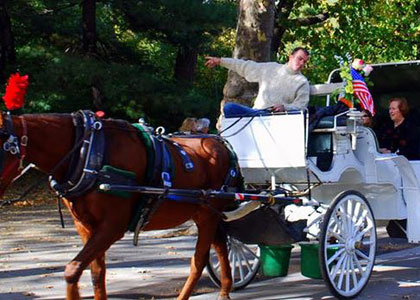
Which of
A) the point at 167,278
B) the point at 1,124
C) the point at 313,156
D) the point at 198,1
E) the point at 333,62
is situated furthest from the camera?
the point at 333,62

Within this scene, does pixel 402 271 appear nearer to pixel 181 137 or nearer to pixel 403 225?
pixel 403 225

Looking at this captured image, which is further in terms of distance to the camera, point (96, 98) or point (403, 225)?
point (96, 98)

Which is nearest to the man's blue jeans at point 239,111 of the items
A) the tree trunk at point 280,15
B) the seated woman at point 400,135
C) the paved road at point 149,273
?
the paved road at point 149,273

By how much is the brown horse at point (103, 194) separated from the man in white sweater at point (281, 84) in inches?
53.2

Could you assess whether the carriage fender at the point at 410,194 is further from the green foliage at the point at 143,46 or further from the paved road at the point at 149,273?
the green foliage at the point at 143,46

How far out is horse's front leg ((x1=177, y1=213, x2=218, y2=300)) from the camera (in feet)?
22.9

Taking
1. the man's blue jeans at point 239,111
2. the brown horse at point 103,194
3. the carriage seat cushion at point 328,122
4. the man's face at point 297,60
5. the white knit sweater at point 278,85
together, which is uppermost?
the man's face at point 297,60

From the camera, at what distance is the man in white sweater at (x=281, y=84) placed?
26.9 ft

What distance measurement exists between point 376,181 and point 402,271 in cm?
140

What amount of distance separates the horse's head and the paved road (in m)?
2.44

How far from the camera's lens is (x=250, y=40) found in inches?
482

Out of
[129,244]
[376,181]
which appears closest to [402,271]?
[376,181]

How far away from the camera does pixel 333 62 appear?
23.5 meters

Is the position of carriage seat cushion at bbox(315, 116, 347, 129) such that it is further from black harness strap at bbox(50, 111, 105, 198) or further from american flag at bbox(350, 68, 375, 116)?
black harness strap at bbox(50, 111, 105, 198)
